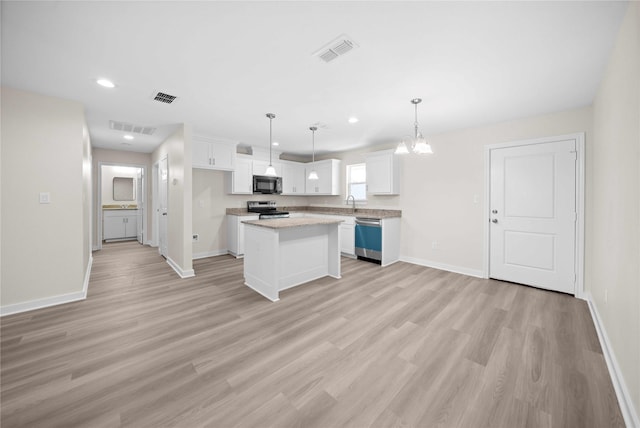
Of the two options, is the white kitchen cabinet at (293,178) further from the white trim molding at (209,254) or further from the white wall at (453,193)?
the white wall at (453,193)

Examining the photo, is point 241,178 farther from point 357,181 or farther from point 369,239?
point 369,239

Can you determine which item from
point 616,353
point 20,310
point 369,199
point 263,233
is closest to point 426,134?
point 369,199

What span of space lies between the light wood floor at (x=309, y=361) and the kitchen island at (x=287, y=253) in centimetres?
25

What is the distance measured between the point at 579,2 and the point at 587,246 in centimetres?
290

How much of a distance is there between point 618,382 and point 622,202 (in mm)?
1208

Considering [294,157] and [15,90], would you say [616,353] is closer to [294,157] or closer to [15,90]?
[15,90]

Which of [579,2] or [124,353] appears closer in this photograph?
[579,2]

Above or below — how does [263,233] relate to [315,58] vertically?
below

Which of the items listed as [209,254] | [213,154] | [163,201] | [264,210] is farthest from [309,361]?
[163,201]

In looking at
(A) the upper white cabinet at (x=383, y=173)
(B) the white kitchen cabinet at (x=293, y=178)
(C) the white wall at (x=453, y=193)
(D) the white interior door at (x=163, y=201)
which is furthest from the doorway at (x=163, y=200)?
(C) the white wall at (x=453, y=193)

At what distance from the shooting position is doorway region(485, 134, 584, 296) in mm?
3203

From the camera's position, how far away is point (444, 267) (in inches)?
173

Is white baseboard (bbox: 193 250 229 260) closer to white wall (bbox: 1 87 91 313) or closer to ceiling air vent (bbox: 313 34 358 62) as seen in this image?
white wall (bbox: 1 87 91 313)

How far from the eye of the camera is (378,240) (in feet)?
15.5
